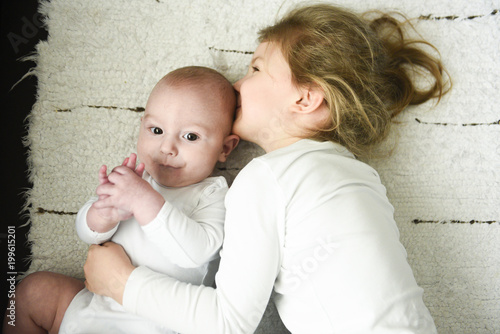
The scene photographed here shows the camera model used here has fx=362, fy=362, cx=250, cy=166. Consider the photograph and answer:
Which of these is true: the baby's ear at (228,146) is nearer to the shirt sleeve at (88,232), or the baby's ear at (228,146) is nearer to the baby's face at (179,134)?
the baby's face at (179,134)

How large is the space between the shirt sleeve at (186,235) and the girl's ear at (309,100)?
1.13 ft

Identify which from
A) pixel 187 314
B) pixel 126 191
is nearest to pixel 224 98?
pixel 126 191

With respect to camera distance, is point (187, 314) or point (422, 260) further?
point (422, 260)

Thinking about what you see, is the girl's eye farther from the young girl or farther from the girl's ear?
the girl's ear

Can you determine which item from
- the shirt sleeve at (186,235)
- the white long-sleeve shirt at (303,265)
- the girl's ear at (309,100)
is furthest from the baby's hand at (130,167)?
the girl's ear at (309,100)

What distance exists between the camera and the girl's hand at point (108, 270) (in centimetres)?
86

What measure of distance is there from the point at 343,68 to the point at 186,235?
22.1 inches

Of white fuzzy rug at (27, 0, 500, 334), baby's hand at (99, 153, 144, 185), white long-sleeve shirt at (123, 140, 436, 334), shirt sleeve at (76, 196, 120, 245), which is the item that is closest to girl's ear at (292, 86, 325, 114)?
white long-sleeve shirt at (123, 140, 436, 334)

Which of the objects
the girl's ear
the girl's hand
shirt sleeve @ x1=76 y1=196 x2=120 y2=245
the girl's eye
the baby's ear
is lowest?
the girl's hand

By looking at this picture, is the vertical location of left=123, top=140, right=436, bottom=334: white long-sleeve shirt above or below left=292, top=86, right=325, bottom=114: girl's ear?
below

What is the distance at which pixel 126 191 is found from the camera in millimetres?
828

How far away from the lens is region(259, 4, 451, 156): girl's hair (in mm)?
902

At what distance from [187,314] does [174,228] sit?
19 cm

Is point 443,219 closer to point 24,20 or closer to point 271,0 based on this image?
→ point 271,0
